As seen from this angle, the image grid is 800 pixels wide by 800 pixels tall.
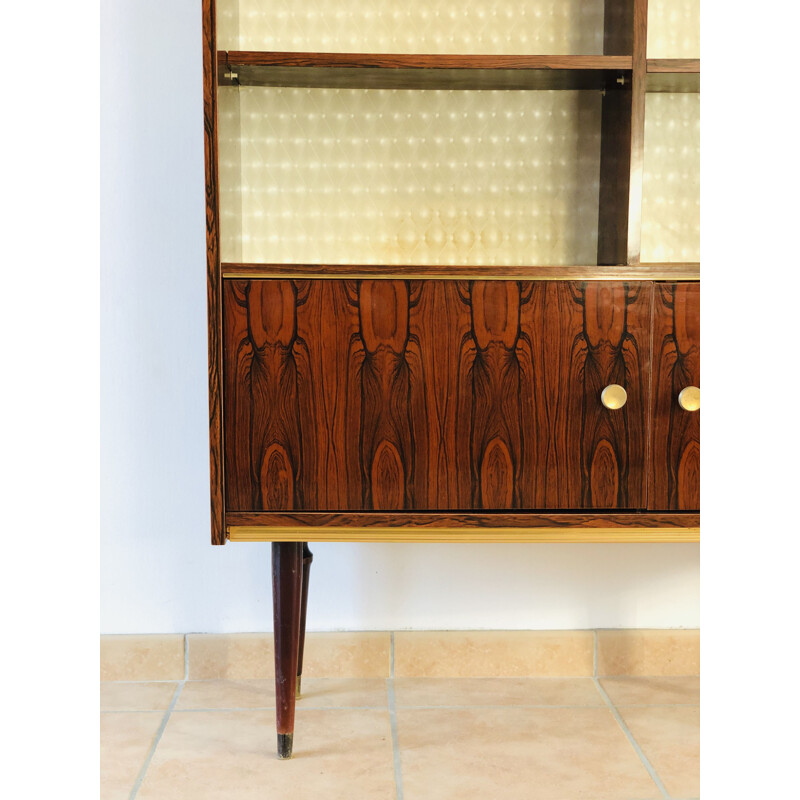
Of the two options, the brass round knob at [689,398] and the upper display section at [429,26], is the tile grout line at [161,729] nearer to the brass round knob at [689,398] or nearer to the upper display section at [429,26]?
the brass round knob at [689,398]

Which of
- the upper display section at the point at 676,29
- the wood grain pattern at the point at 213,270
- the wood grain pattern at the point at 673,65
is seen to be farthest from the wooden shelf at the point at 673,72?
the wood grain pattern at the point at 213,270

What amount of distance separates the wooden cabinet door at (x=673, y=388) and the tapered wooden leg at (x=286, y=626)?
0.48 meters

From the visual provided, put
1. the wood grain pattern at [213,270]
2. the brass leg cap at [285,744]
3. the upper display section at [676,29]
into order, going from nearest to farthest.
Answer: the wood grain pattern at [213,270] < the brass leg cap at [285,744] < the upper display section at [676,29]

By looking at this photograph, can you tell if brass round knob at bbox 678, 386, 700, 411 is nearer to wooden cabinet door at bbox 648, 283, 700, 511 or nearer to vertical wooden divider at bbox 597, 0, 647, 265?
wooden cabinet door at bbox 648, 283, 700, 511

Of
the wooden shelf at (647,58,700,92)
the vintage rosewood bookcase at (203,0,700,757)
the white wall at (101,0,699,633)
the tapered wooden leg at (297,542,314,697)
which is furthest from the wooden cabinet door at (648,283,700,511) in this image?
the tapered wooden leg at (297,542,314,697)

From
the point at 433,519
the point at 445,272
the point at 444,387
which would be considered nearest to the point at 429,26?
the point at 445,272

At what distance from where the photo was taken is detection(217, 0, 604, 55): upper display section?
1231mm

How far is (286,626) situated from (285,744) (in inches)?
6.6

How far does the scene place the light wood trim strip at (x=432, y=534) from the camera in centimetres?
102

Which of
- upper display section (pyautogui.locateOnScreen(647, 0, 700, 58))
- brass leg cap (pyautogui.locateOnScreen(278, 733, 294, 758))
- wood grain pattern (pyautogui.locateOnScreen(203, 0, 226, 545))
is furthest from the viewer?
upper display section (pyautogui.locateOnScreen(647, 0, 700, 58))

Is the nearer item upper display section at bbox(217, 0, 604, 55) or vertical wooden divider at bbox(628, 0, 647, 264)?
vertical wooden divider at bbox(628, 0, 647, 264)

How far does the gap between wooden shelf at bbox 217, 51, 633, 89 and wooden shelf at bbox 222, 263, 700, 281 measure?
0.27 metres

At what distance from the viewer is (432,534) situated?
1022 millimetres
